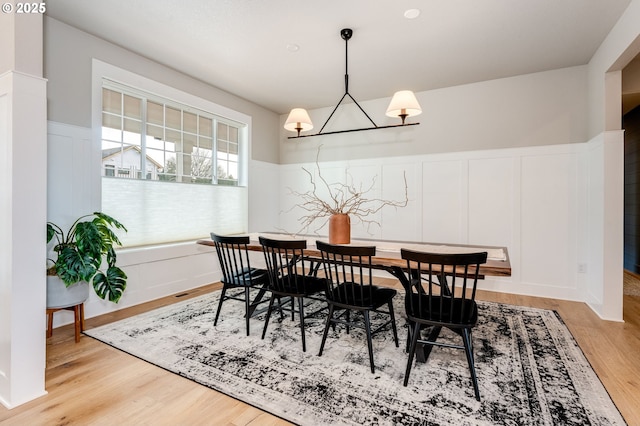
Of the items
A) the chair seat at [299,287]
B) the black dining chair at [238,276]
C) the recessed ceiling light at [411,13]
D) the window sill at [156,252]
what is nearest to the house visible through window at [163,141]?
the window sill at [156,252]

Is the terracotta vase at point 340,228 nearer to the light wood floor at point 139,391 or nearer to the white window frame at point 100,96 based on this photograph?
the light wood floor at point 139,391

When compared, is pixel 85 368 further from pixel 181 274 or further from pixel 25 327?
pixel 181 274

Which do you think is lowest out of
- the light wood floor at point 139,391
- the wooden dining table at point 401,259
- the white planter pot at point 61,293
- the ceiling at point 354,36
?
the light wood floor at point 139,391

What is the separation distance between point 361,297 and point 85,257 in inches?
85.5

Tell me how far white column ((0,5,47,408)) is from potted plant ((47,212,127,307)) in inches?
23.3

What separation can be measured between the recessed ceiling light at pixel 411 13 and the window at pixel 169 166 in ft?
9.03

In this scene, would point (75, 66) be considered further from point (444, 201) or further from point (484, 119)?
point (484, 119)

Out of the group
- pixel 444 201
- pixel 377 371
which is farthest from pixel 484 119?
pixel 377 371

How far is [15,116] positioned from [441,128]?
4.34 m

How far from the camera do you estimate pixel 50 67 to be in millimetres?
2754

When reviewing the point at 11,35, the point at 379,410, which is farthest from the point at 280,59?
the point at 379,410

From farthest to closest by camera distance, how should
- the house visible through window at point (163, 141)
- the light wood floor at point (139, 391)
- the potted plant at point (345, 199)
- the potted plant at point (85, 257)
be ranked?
1. the potted plant at point (345, 199)
2. the house visible through window at point (163, 141)
3. the potted plant at point (85, 257)
4. the light wood floor at point (139, 391)

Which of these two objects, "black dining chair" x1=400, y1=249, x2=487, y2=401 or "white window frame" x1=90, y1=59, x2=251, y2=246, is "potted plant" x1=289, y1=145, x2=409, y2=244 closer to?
"white window frame" x1=90, y1=59, x2=251, y2=246

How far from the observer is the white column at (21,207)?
174 cm
